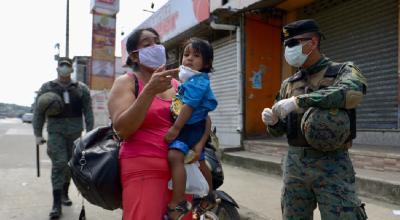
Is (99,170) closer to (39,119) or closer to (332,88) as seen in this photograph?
(332,88)

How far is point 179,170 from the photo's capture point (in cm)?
226

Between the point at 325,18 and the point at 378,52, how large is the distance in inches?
64.7

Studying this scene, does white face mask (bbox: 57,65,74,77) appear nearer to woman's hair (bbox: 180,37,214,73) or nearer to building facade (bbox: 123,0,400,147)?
woman's hair (bbox: 180,37,214,73)

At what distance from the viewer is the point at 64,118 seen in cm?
540

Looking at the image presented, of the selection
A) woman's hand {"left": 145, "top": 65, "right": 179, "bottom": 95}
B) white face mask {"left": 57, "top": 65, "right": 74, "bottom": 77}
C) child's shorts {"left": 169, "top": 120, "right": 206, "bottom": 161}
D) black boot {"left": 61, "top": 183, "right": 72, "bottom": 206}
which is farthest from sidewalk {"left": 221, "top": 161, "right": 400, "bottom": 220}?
woman's hand {"left": 145, "top": 65, "right": 179, "bottom": 95}

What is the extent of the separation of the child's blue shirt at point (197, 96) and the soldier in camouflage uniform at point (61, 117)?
3.18m

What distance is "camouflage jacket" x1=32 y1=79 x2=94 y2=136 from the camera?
17.6ft

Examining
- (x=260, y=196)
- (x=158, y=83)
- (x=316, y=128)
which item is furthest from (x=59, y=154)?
(x=316, y=128)

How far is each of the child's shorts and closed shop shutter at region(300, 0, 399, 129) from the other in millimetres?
5448

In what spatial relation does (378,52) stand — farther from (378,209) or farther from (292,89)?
(292,89)

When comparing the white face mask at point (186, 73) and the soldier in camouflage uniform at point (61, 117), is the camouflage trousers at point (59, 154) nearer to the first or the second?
the soldier in camouflage uniform at point (61, 117)

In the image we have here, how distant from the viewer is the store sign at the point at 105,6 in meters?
21.7

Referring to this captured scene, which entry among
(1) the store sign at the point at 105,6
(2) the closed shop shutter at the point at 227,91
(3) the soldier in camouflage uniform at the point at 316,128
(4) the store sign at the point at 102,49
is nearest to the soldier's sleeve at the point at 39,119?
(3) the soldier in camouflage uniform at the point at 316,128

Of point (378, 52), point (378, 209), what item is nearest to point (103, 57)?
point (378, 52)
